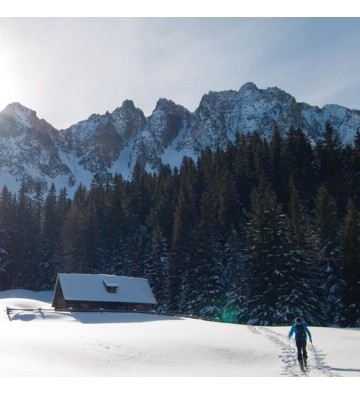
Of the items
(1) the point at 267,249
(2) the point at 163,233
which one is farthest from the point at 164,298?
(1) the point at 267,249

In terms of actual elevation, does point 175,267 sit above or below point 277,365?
above

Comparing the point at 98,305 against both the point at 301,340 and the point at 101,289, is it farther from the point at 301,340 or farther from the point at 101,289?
the point at 301,340

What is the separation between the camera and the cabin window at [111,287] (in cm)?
5306

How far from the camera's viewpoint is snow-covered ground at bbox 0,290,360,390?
1788 cm

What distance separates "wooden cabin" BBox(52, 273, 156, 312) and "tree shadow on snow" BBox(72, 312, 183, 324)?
5615 millimetres

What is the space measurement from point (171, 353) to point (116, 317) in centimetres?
2165

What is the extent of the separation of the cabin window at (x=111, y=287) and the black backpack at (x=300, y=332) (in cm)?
3540

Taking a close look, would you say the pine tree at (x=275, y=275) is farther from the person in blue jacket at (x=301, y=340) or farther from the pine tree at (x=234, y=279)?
the person in blue jacket at (x=301, y=340)

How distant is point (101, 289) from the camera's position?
52750 millimetres

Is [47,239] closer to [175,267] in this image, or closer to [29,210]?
[29,210]

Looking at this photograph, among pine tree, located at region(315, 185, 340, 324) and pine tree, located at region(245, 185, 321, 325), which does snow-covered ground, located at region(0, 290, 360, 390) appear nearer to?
pine tree, located at region(245, 185, 321, 325)

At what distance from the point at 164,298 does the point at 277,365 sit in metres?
43.0

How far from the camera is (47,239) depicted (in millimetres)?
82625
